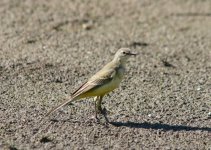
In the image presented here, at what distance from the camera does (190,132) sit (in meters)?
8.78

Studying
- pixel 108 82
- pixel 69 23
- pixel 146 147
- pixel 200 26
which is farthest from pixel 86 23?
pixel 146 147

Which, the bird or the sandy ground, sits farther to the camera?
the bird

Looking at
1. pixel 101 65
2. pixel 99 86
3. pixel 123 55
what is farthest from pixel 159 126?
pixel 101 65

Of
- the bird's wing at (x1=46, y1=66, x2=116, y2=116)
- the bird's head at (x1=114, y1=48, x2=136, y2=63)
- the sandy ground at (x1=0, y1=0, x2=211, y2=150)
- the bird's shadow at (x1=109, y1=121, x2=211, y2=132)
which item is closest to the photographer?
the sandy ground at (x1=0, y1=0, x2=211, y2=150)

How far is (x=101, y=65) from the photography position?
11.4m

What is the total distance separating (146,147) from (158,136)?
16.2 inches

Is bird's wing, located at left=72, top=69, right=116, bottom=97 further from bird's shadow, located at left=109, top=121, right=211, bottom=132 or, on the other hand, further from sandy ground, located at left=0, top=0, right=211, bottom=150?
bird's shadow, located at left=109, top=121, right=211, bottom=132

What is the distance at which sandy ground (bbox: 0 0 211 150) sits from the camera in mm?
8539

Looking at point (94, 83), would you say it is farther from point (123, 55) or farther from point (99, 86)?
point (123, 55)

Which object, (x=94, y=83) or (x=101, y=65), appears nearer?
(x=94, y=83)

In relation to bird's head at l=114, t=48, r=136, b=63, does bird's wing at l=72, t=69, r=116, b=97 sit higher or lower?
lower

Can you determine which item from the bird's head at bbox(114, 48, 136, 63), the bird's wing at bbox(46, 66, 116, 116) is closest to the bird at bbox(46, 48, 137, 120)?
the bird's wing at bbox(46, 66, 116, 116)

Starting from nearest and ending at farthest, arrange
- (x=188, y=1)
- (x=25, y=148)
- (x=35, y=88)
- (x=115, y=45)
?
1. (x=25, y=148)
2. (x=35, y=88)
3. (x=115, y=45)
4. (x=188, y=1)

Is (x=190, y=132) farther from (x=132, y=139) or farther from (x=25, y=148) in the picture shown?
(x=25, y=148)
